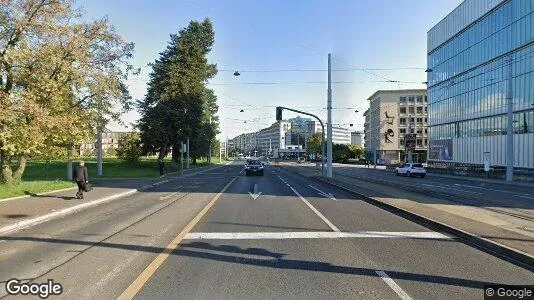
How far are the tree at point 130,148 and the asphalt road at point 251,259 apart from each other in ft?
158

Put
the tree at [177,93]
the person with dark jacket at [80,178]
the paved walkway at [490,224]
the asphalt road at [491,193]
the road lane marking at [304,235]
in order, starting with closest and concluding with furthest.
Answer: the paved walkway at [490,224]
the road lane marking at [304,235]
the asphalt road at [491,193]
the person with dark jacket at [80,178]
the tree at [177,93]

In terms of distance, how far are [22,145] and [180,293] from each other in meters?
16.6

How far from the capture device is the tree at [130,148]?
61281 millimetres

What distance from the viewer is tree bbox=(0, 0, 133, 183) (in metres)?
20.2

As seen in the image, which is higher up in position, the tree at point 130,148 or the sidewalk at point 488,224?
the tree at point 130,148

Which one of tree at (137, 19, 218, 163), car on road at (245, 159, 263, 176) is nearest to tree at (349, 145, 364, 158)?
tree at (137, 19, 218, 163)

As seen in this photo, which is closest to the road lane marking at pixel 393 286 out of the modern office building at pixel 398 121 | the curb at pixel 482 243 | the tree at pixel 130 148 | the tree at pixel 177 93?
the curb at pixel 482 243

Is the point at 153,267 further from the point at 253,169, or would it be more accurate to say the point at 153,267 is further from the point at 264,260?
the point at 253,169

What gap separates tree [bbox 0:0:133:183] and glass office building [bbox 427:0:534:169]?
91.1ft

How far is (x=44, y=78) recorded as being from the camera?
21922 mm

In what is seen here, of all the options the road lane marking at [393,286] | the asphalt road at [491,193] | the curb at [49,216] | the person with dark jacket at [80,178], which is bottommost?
the asphalt road at [491,193]

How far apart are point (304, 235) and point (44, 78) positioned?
52.5 ft

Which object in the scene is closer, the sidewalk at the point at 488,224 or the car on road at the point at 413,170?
the sidewalk at the point at 488,224

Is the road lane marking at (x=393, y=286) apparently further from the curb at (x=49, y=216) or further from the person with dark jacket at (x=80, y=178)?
the person with dark jacket at (x=80, y=178)
